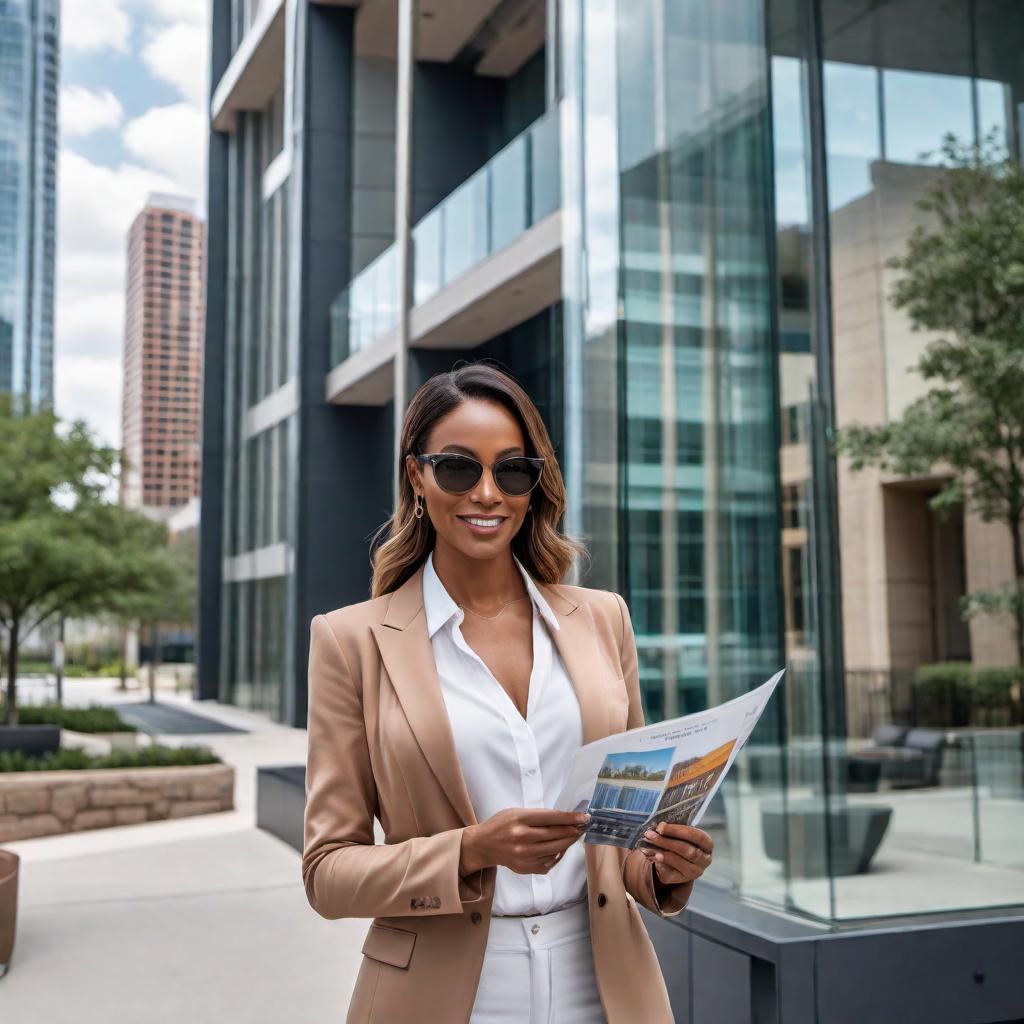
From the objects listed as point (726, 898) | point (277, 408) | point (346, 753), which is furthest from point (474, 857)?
point (277, 408)

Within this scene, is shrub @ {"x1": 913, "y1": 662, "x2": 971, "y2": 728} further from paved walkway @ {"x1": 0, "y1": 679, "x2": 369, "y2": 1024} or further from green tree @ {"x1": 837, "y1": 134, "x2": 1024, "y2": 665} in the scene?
paved walkway @ {"x1": 0, "y1": 679, "x2": 369, "y2": 1024}

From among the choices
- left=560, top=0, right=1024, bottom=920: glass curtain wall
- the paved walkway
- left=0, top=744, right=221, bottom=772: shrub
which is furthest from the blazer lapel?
left=0, top=744, right=221, bottom=772: shrub

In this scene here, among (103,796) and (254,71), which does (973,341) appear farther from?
(254,71)

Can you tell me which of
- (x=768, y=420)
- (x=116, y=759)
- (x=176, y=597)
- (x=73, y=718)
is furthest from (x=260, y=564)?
(x=768, y=420)

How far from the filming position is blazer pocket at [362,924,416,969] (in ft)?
7.23

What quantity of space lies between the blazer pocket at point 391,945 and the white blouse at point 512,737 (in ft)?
0.56

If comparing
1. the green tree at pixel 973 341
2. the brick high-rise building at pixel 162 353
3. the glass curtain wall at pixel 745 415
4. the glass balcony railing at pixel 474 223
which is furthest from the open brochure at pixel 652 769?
the brick high-rise building at pixel 162 353

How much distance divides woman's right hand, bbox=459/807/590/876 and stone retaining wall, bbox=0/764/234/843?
12.3 metres

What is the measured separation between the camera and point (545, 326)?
72.8 feet

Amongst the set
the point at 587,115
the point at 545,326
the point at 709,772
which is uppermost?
the point at 545,326

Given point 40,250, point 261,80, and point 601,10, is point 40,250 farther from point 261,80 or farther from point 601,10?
point 601,10

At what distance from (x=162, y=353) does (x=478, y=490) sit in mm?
137347

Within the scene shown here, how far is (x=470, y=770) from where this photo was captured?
7.36 feet

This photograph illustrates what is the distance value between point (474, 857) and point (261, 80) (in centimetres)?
3505
